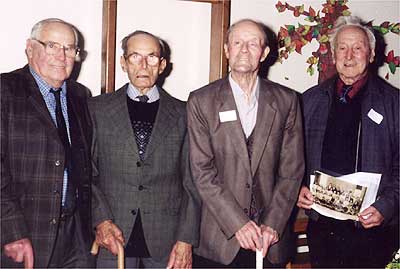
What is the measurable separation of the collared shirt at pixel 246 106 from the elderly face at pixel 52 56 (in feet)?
2.37

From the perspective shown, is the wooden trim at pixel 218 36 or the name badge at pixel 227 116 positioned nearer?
the name badge at pixel 227 116

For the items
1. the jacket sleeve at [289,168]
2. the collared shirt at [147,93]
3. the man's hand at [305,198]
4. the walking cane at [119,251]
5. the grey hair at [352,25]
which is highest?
the grey hair at [352,25]

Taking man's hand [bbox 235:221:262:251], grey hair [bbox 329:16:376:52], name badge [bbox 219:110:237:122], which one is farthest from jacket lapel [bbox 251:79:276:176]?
grey hair [bbox 329:16:376:52]

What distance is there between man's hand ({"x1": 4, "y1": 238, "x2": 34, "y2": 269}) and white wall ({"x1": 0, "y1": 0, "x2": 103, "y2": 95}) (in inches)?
48.4

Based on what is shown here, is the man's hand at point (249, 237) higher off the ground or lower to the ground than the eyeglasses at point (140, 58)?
lower

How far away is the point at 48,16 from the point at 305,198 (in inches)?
68.3

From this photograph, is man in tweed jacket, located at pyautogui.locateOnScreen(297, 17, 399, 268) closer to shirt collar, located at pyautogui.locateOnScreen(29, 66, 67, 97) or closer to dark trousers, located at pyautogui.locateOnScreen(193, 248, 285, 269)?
dark trousers, located at pyautogui.locateOnScreen(193, 248, 285, 269)

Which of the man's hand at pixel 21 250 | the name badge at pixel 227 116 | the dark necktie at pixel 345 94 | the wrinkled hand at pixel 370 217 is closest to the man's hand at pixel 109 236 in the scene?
the man's hand at pixel 21 250

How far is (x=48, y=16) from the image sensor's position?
3.21 meters

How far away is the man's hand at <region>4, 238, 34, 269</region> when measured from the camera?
2.25 m

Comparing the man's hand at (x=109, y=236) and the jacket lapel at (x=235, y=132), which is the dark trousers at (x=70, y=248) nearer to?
the man's hand at (x=109, y=236)

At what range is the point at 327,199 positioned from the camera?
267cm

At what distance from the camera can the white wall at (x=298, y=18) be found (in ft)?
12.5

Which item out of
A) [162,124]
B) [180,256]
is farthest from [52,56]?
[180,256]
